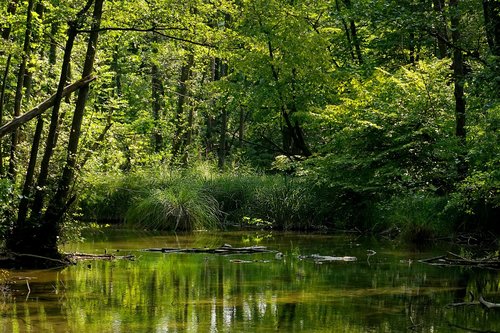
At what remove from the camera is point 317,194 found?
19844 mm

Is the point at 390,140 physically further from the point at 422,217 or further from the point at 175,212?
the point at 175,212

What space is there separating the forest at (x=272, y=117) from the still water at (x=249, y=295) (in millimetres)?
1384

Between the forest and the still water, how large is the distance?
138 cm

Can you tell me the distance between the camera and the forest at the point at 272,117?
11414mm

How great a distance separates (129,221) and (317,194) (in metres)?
5.36

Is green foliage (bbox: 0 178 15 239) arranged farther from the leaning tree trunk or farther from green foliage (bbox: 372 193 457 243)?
green foliage (bbox: 372 193 457 243)

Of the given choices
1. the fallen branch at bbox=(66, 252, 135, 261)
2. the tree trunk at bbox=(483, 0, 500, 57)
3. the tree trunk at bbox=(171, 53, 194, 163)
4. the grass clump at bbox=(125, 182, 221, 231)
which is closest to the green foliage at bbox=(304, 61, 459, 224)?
the grass clump at bbox=(125, 182, 221, 231)

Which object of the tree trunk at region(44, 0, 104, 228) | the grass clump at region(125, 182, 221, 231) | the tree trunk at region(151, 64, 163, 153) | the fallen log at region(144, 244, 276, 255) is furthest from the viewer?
the tree trunk at region(151, 64, 163, 153)

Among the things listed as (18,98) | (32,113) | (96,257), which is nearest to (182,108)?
(18,98)

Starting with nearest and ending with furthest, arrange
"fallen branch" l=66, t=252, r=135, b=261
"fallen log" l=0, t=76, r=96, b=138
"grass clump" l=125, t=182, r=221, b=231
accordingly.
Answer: "fallen log" l=0, t=76, r=96, b=138, "fallen branch" l=66, t=252, r=135, b=261, "grass clump" l=125, t=182, r=221, b=231

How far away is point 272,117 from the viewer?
24.3 m

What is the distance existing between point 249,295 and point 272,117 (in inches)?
625

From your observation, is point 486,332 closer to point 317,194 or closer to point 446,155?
point 446,155

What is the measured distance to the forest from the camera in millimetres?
11414
